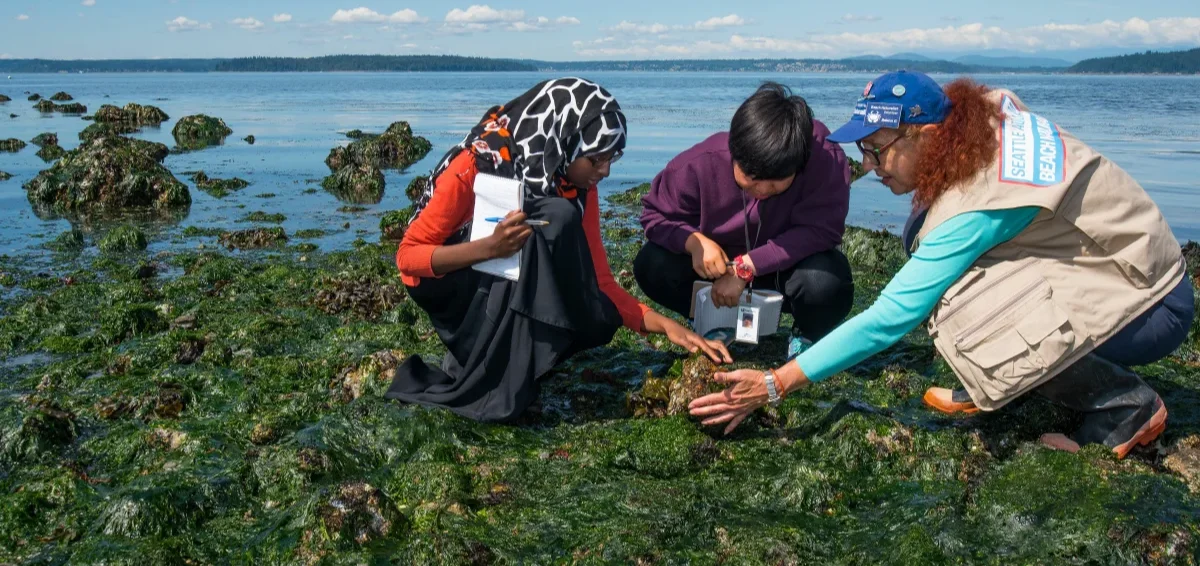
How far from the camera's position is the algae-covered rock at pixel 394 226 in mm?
9727

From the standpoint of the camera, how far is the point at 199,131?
2466 cm

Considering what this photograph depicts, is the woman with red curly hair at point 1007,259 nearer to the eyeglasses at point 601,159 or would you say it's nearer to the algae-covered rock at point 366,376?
the eyeglasses at point 601,159

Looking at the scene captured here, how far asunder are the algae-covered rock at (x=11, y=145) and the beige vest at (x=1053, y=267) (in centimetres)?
2212

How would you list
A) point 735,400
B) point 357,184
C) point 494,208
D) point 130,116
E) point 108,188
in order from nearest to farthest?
point 735,400
point 494,208
point 108,188
point 357,184
point 130,116

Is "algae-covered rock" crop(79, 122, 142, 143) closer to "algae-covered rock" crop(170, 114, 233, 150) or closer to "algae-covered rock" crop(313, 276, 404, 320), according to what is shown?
"algae-covered rock" crop(170, 114, 233, 150)

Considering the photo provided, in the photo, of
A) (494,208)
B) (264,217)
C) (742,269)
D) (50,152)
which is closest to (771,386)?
(742,269)

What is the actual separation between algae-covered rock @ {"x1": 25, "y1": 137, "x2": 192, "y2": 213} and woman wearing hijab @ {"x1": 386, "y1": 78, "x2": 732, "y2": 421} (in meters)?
9.50

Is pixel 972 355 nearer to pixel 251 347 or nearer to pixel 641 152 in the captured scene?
pixel 251 347

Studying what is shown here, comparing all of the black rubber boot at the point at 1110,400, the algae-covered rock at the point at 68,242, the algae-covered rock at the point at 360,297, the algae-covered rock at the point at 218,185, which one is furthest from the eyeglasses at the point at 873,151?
the algae-covered rock at the point at 218,185

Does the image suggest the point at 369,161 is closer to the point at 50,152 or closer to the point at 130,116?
the point at 50,152

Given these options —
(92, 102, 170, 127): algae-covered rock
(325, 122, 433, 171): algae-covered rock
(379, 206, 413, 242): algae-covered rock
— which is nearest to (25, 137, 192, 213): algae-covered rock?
(379, 206, 413, 242): algae-covered rock

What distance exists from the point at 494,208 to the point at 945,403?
2.47m

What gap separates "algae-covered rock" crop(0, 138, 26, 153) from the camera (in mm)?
20209

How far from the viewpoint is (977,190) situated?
340 centimetres
